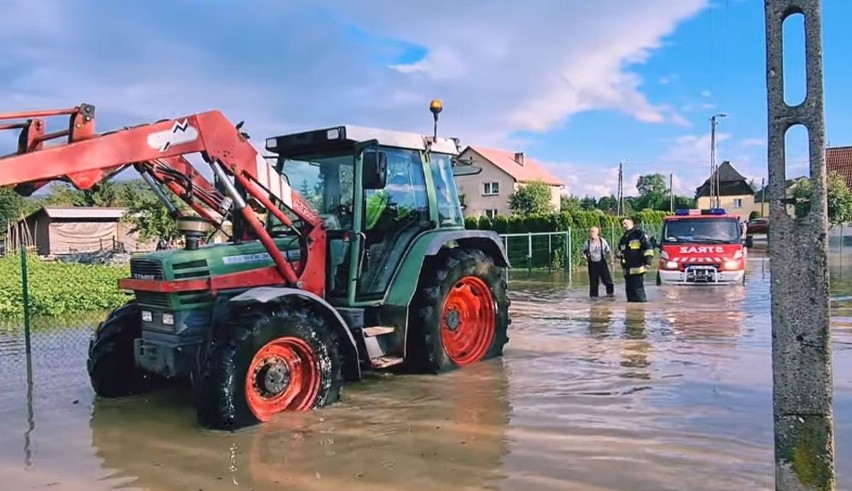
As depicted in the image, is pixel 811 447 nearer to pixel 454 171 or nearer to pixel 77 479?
pixel 77 479

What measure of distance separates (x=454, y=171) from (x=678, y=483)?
4577 millimetres

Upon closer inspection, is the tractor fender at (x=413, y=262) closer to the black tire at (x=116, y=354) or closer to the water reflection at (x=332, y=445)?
the water reflection at (x=332, y=445)

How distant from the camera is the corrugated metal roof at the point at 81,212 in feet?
133

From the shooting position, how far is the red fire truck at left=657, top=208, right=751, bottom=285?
52.6 ft

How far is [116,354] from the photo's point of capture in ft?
21.3

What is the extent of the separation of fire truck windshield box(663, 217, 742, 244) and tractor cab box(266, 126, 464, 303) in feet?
35.7

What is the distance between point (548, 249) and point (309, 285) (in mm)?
18773

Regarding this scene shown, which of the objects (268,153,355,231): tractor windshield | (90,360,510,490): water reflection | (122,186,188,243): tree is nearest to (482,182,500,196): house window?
(122,186,188,243): tree

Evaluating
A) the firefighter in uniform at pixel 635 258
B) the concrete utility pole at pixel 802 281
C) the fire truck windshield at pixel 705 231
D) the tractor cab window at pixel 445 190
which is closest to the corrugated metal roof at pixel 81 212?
the fire truck windshield at pixel 705 231

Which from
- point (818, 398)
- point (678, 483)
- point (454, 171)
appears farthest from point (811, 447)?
point (454, 171)

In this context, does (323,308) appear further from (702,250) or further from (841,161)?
(841,161)

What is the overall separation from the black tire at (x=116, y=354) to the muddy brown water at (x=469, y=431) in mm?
169

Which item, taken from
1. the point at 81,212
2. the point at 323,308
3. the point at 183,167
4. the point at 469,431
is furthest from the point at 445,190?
the point at 81,212

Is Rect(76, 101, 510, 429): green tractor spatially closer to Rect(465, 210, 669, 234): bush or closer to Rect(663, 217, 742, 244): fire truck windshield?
Rect(663, 217, 742, 244): fire truck windshield
